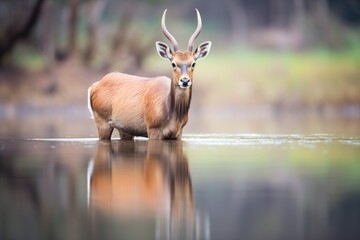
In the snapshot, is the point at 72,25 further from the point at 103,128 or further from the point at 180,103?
the point at 180,103

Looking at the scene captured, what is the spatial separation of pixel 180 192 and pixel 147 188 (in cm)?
40

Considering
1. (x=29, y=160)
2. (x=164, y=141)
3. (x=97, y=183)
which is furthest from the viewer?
(x=164, y=141)

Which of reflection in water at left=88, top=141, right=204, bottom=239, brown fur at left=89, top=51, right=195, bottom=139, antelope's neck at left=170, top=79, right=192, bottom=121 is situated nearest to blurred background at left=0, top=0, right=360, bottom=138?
brown fur at left=89, top=51, right=195, bottom=139

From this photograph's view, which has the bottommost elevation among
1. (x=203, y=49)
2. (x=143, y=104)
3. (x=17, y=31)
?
(x=143, y=104)

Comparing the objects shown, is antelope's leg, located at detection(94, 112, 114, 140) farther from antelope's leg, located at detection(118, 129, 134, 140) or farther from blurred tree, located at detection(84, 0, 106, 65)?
blurred tree, located at detection(84, 0, 106, 65)

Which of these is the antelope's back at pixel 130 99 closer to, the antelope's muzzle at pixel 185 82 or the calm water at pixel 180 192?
the antelope's muzzle at pixel 185 82

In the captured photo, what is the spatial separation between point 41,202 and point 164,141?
261 inches

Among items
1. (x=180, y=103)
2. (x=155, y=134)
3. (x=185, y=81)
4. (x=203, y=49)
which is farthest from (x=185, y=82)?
(x=203, y=49)

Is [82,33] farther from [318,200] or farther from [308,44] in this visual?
[318,200]

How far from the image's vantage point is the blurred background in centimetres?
3203

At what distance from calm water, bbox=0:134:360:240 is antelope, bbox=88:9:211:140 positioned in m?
0.67

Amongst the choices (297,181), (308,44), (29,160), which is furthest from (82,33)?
(297,181)

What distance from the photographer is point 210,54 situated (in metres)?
33.8

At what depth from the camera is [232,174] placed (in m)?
10.3
